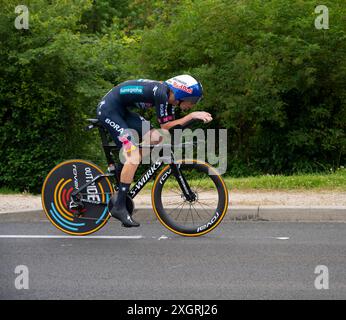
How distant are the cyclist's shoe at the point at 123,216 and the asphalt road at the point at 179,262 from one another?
0.86 ft

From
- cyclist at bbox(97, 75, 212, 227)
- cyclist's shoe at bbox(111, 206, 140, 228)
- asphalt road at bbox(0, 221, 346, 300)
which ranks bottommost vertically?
asphalt road at bbox(0, 221, 346, 300)

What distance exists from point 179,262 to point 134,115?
68.8 inches

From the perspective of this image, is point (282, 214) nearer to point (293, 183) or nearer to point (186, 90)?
point (293, 183)

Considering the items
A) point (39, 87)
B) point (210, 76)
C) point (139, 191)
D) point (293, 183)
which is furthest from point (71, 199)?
point (210, 76)

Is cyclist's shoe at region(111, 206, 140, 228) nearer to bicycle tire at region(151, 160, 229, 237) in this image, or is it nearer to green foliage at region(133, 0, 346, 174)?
bicycle tire at region(151, 160, 229, 237)

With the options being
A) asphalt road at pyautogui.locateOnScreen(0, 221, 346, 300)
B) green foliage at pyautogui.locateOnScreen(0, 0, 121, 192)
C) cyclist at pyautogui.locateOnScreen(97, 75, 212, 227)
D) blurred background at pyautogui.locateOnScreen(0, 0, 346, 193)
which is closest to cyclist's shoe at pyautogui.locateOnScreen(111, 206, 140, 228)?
cyclist at pyautogui.locateOnScreen(97, 75, 212, 227)

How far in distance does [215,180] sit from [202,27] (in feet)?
30.2

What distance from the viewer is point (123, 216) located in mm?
7773

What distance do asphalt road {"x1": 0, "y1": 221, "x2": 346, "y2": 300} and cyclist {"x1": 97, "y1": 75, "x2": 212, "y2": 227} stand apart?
56 cm

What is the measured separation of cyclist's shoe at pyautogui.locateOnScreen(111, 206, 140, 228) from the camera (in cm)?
772

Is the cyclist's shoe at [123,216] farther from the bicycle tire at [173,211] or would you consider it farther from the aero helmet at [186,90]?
the aero helmet at [186,90]

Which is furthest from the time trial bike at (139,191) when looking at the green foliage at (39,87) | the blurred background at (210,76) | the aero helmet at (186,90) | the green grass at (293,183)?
the green foliage at (39,87)

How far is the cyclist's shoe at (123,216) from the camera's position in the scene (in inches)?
304

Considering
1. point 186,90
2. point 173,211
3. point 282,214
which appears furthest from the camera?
point 282,214
